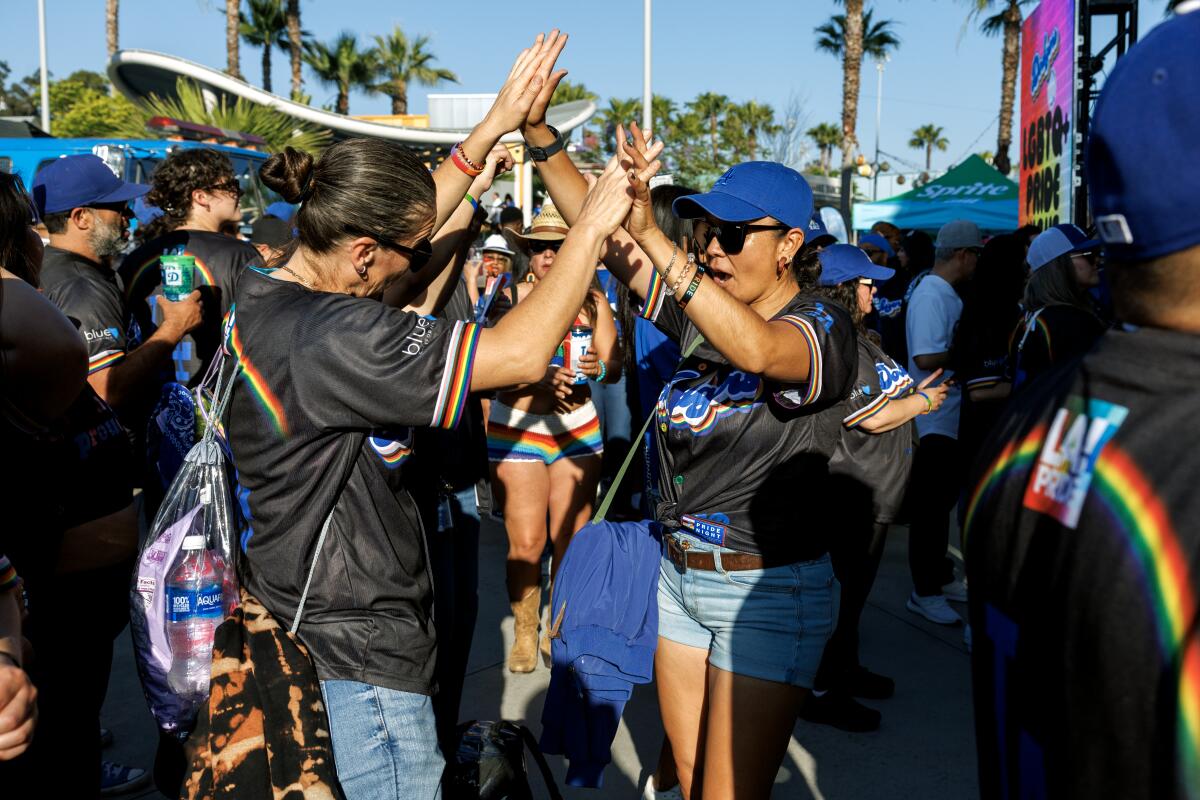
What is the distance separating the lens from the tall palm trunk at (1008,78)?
84.4 ft

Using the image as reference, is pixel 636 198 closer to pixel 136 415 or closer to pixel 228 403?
pixel 228 403

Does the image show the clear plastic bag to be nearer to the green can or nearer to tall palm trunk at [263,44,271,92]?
the green can

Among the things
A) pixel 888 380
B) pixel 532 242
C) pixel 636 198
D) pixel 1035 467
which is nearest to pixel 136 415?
pixel 532 242

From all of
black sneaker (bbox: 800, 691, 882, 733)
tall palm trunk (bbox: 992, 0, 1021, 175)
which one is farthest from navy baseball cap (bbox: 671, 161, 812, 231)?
tall palm trunk (bbox: 992, 0, 1021, 175)

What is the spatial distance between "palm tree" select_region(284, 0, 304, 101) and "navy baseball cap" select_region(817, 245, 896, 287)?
32.4 meters

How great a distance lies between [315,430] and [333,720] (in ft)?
2.04

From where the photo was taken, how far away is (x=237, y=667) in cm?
189

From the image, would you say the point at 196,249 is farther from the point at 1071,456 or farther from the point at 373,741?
the point at 1071,456

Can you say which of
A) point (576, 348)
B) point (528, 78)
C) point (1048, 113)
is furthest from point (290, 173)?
point (1048, 113)

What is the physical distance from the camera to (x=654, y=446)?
274cm

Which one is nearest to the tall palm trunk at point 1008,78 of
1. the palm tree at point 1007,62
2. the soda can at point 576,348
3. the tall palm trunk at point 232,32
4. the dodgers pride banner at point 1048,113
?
the palm tree at point 1007,62

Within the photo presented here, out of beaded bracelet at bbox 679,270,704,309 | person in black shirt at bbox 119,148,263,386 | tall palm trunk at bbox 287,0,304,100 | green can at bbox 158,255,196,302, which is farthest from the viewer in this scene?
tall palm trunk at bbox 287,0,304,100

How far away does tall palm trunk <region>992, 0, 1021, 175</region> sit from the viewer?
25.7 metres

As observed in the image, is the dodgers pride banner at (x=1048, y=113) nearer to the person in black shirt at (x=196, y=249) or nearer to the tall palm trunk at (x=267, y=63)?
the person in black shirt at (x=196, y=249)
